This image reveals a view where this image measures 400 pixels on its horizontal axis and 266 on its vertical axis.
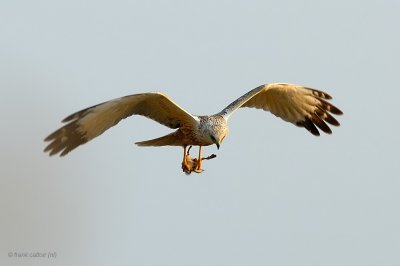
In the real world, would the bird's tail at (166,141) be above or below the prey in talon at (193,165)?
above

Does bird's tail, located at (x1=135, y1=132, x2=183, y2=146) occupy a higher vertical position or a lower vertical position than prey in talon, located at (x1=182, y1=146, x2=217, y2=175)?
higher

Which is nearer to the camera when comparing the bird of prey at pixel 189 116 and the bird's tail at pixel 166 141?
the bird of prey at pixel 189 116

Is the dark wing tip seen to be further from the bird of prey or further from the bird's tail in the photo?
the bird's tail

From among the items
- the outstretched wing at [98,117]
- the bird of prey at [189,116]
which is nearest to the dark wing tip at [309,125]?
the bird of prey at [189,116]

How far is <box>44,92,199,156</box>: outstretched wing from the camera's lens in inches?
551

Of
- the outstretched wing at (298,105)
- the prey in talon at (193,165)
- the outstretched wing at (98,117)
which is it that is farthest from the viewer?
the outstretched wing at (298,105)

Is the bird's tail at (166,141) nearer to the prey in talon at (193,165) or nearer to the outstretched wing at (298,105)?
the prey in talon at (193,165)

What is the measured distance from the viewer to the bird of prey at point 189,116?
14.1 m

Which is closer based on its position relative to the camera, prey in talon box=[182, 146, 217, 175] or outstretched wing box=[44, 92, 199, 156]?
outstretched wing box=[44, 92, 199, 156]

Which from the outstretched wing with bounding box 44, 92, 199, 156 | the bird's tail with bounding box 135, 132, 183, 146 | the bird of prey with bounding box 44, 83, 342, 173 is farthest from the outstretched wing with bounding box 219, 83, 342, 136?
the outstretched wing with bounding box 44, 92, 199, 156

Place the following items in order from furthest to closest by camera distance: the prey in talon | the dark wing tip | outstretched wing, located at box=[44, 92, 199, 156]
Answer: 1. the dark wing tip
2. the prey in talon
3. outstretched wing, located at box=[44, 92, 199, 156]

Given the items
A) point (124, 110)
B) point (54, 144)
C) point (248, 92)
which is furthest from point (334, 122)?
point (54, 144)

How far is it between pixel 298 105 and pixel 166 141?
2.86 metres

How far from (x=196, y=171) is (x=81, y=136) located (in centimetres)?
203
